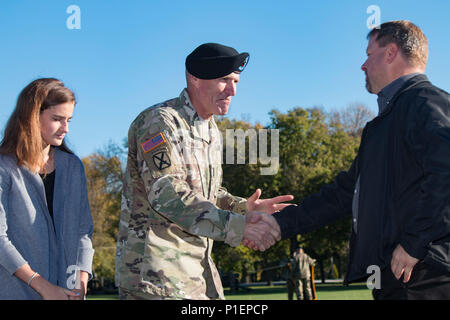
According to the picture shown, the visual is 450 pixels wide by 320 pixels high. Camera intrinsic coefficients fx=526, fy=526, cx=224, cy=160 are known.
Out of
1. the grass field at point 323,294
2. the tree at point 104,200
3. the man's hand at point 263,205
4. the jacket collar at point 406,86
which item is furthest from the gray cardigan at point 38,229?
the tree at point 104,200

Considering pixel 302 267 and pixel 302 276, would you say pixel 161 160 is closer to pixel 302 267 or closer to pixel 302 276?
pixel 302 276

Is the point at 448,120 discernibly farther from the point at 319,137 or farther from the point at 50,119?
the point at 319,137

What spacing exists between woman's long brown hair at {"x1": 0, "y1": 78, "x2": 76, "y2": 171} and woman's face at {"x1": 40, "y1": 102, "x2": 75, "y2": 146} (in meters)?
0.04

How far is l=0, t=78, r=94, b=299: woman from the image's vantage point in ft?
12.4

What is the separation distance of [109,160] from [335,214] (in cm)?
4232

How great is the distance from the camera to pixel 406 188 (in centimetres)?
335

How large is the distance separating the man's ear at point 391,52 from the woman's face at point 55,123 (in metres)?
2.49

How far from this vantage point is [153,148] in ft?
12.4

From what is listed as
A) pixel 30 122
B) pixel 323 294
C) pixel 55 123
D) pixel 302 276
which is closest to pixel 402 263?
pixel 55 123

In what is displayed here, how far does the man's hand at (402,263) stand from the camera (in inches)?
128

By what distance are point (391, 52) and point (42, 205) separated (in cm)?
288

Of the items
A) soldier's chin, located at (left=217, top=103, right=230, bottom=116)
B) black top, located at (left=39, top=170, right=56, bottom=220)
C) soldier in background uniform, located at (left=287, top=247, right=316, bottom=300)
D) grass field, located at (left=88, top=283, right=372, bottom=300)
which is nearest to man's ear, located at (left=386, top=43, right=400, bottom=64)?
soldier's chin, located at (left=217, top=103, right=230, bottom=116)
